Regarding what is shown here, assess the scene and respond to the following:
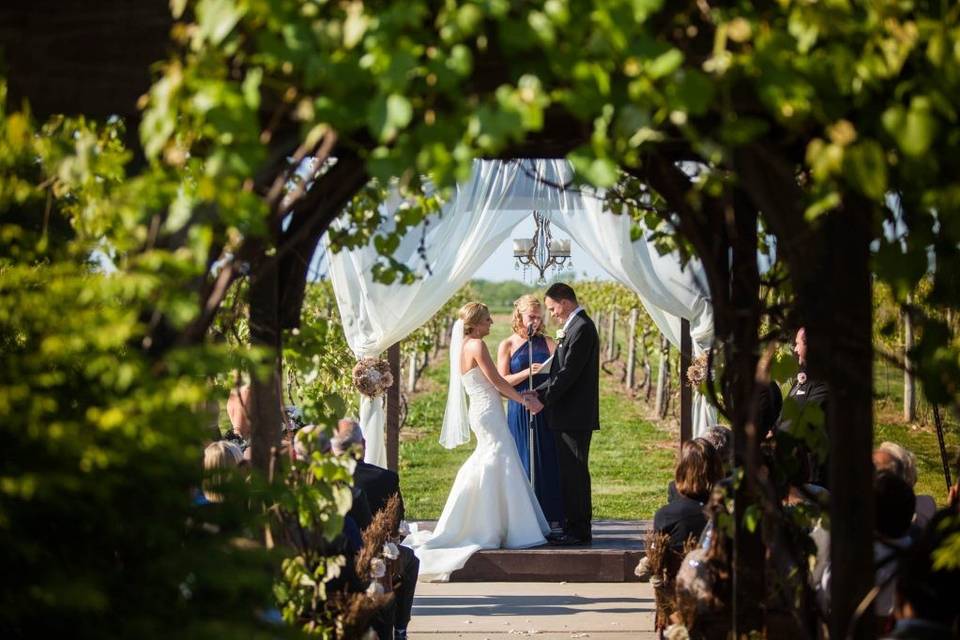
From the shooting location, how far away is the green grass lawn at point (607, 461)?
1244 cm

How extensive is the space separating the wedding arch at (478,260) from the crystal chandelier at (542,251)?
190cm

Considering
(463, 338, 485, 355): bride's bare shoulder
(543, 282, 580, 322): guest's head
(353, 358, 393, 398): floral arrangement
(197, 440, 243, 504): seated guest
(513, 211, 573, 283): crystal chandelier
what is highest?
(513, 211, 573, 283): crystal chandelier

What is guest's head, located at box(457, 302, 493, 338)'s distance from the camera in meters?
8.83

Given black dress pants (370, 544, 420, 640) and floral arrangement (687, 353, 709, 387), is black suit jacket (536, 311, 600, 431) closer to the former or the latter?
floral arrangement (687, 353, 709, 387)

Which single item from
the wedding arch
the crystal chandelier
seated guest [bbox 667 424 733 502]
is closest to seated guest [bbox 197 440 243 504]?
seated guest [bbox 667 424 733 502]

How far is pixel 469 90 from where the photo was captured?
3072mm

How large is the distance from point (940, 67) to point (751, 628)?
2.31 meters

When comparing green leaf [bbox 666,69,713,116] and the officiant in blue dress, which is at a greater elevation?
green leaf [bbox 666,69,713,116]

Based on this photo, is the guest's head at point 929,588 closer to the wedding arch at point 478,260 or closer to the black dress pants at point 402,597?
the black dress pants at point 402,597

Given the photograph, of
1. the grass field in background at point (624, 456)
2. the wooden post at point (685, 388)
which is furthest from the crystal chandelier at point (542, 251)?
the grass field in background at point (624, 456)

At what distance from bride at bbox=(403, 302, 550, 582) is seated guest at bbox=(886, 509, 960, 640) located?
16.7ft

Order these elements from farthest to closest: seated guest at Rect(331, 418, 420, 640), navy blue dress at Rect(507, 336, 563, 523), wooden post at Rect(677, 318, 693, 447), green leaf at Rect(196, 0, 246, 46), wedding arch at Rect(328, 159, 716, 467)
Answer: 1. navy blue dress at Rect(507, 336, 563, 523)
2. wooden post at Rect(677, 318, 693, 447)
3. wedding arch at Rect(328, 159, 716, 467)
4. seated guest at Rect(331, 418, 420, 640)
5. green leaf at Rect(196, 0, 246, 46)

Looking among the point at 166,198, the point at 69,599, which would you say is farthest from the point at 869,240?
the point at 69,599

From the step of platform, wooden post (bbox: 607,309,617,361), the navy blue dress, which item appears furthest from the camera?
wooden post (bbox: 607,309,617,361)
